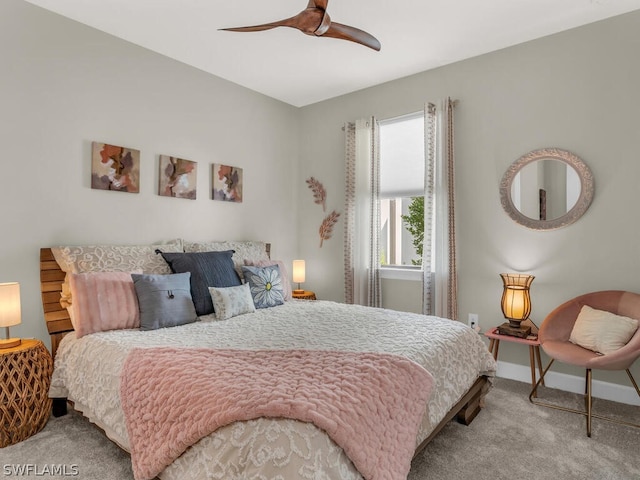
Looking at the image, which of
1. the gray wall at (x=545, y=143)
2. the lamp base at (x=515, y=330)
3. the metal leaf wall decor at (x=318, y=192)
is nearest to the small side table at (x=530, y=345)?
the lamp base at (x=515, y=330)

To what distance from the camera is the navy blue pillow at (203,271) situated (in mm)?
2789

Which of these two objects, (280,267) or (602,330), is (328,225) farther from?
(602,330)

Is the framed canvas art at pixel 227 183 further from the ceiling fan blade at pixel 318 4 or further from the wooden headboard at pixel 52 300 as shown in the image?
the ceiling fan blade at pixel 318 4

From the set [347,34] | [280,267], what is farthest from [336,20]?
[280,267]

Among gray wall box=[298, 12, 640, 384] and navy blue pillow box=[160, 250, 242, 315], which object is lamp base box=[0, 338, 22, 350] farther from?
gray wall box=[298, 12, 640, 384]

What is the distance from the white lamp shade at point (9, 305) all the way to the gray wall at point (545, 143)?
317 cm

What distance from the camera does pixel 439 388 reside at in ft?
6.17

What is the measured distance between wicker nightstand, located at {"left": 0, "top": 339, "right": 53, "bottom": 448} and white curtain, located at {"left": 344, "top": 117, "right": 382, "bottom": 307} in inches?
108

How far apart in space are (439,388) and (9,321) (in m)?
2.46

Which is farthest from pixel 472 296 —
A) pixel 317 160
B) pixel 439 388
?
pixel 317 160

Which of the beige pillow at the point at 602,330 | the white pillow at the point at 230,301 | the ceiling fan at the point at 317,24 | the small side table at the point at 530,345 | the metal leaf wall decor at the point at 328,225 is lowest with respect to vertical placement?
the small side table at the point at 530,345

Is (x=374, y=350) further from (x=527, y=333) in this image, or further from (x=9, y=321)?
(x=9, y=321)

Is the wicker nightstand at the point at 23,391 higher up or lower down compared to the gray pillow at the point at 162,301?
lower down

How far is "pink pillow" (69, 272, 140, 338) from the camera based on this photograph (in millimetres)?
2297
